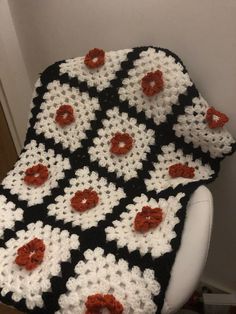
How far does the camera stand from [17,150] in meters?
1.78

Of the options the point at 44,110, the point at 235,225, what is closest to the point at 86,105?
the point at 44,110

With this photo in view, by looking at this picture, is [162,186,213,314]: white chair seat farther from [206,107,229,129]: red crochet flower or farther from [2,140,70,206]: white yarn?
[2,140,70,206]: white yarn

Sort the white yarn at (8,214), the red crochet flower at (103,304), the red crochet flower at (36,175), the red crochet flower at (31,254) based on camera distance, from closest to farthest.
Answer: the red crochet flower at (103,304) < the red crochet flower at (31,254) < the white yarn at (8,214) < the red crochet flower at (36,175)

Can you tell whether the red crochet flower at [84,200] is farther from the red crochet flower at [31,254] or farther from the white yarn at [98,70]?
the white yarn at [98,70]

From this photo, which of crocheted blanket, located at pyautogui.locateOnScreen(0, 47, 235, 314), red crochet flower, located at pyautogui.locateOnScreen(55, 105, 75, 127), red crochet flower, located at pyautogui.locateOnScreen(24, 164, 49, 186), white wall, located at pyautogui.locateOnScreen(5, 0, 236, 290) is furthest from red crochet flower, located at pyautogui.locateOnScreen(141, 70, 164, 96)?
red crochet flower, located at pyautogui.locateOnScreen(24, 164, 49, 186)

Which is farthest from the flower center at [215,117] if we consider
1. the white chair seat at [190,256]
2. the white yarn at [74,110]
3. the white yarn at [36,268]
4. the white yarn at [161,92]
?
the white yarn at [36,268]

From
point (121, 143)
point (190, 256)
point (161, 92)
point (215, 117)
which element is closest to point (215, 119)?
point (215, 117)

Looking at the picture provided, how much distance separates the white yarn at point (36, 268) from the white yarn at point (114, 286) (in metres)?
0.05

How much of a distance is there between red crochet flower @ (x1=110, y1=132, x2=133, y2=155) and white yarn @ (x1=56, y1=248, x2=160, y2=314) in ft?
1.07

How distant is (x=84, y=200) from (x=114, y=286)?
277 mm

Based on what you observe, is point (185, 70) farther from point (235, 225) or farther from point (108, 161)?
point (235, 225)

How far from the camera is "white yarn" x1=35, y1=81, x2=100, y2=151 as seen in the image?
118 cm

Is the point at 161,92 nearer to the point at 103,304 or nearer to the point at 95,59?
the point at 95,59

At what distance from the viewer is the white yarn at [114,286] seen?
859 mm
